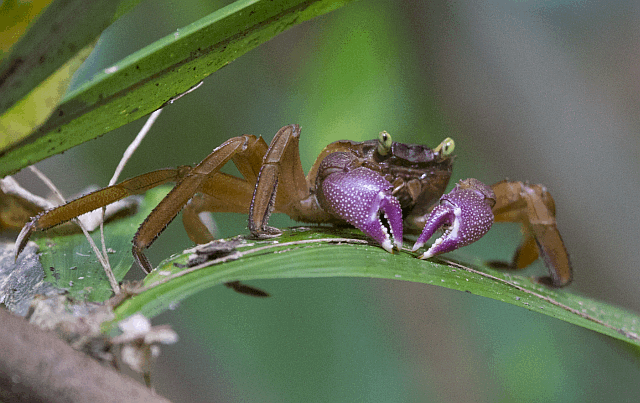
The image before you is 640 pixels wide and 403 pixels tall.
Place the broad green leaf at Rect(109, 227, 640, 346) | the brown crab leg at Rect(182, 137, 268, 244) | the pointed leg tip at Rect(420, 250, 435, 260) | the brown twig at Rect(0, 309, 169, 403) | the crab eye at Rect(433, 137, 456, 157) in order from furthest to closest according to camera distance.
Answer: the crab eye at Rect(433, 137, 456, 157)
the brown crab leg at Rect(182, 137, 268, 244)
the pointed leg tip at Rect(420, 250, 435, 260)
the broad green leaf at Rect(109, 227, 640, 346)
the brown twig at Rect(0, 309, 169, 403)

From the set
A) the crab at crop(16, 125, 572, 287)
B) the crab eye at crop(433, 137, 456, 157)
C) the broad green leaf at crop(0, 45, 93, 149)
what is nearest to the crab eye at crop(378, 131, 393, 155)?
the crab at crop(16, 125, 572, 287)

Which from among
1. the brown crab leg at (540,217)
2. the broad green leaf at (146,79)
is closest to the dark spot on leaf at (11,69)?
the broad green leaf at (146,79)

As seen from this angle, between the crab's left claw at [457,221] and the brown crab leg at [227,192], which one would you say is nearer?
the crab's left claw at [457,221]

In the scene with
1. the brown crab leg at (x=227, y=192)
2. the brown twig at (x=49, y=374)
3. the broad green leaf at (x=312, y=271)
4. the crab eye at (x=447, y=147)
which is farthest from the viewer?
the crab eye at (x=447, y=147)

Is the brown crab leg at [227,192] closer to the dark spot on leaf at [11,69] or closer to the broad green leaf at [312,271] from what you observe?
the broad green leaf at [312,271]

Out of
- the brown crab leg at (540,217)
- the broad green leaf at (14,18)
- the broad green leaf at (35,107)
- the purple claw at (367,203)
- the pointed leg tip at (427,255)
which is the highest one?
the broad green leaf at (14,18)

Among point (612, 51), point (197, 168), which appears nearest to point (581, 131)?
point (612, 51)

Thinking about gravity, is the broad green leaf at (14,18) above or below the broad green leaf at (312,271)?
above

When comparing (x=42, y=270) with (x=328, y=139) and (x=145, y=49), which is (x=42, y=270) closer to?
(x=145, y=49)

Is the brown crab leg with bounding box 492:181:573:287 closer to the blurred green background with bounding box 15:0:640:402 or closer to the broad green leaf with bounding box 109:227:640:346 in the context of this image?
the blurred green background with bounding box 15:0:640:402
